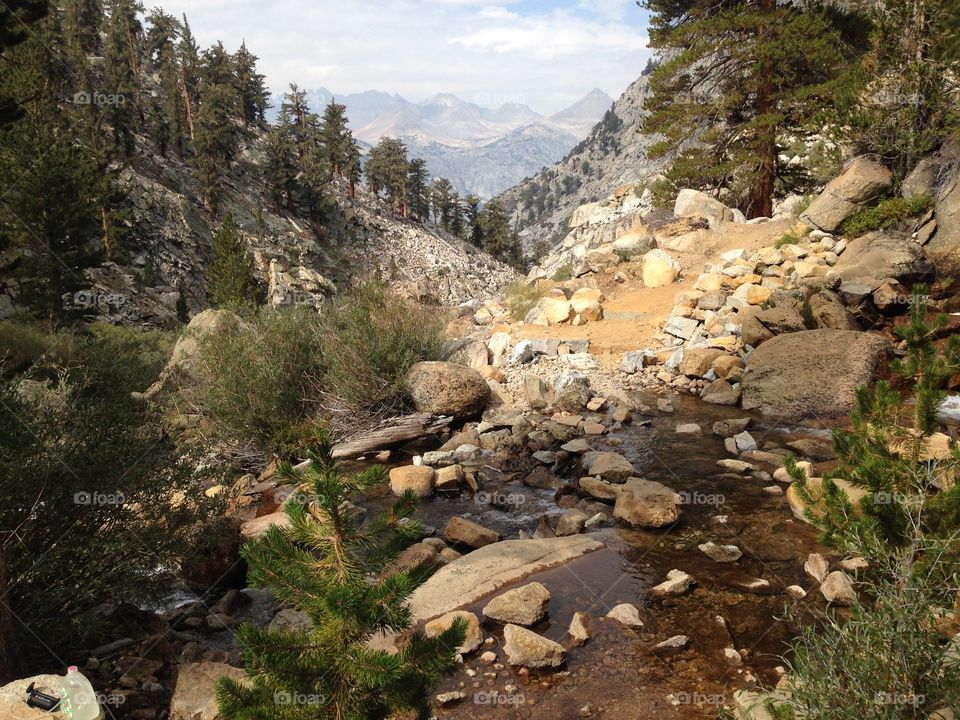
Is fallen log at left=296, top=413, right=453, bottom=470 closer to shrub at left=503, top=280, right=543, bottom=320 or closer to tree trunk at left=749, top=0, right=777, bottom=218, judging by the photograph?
shrub at left=503, top=280, right=543, bottom=320

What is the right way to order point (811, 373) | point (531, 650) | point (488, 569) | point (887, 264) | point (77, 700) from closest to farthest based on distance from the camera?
1. point (77, 700)
2. point (531, 650)
3. point (488, 569)
4. point (811, 373)
5. point (887, 264)

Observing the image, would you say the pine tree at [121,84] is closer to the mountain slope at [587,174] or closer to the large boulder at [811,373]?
the large boulder at [811,373]

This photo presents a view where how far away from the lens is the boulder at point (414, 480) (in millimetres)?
8758

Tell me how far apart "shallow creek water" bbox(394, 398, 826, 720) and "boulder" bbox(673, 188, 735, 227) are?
1321cm

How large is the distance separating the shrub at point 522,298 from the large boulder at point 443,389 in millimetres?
5991

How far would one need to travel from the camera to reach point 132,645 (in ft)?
16.3

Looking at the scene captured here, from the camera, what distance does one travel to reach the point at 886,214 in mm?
14148

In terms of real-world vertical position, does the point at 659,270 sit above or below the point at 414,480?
above

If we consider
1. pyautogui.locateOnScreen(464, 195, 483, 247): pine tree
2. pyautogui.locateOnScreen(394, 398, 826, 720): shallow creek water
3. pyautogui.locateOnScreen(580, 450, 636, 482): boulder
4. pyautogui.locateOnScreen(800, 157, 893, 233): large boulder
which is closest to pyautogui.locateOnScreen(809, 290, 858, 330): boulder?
pyautogui.locateOnScreen(800, 157, 893, 233): large boulder

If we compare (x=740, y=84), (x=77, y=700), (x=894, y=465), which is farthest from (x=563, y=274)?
(x=77, y=700)

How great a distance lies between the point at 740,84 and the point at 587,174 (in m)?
159

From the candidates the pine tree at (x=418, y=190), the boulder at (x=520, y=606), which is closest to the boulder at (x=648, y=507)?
the boulder at (x=520, y=606)

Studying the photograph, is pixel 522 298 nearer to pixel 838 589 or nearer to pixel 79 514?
pixel 838 589

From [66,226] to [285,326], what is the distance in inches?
737
